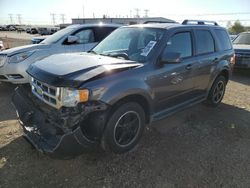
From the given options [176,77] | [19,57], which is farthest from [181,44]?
[19,57]

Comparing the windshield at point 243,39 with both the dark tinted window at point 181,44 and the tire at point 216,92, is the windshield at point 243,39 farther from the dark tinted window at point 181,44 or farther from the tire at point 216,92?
the dark tinted window at point 181,44

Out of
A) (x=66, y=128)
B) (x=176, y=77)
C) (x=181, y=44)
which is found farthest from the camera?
(x=181, y=44)

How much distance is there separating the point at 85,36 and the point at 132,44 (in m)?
3.53

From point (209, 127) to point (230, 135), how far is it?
1.34ft

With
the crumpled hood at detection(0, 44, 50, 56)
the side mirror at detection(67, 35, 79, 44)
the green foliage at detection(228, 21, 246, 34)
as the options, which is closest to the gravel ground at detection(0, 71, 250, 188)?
the crumpled hood at detection(0, 44, 50, 56)

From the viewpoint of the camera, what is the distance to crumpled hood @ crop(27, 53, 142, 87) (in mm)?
2898

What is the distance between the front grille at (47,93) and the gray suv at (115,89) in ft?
0.04

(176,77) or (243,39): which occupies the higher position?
(176,77)

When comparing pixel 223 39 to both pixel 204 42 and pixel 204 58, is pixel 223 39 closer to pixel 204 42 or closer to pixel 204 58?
pixel 204 42

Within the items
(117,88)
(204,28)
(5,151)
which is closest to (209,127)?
(204,28)

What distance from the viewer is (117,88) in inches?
121

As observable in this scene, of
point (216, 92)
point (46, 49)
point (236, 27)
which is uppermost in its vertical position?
point (46, 49)

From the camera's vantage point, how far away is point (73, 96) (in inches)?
113

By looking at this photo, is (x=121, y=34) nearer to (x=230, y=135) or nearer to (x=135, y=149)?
(x=135, y=149)
